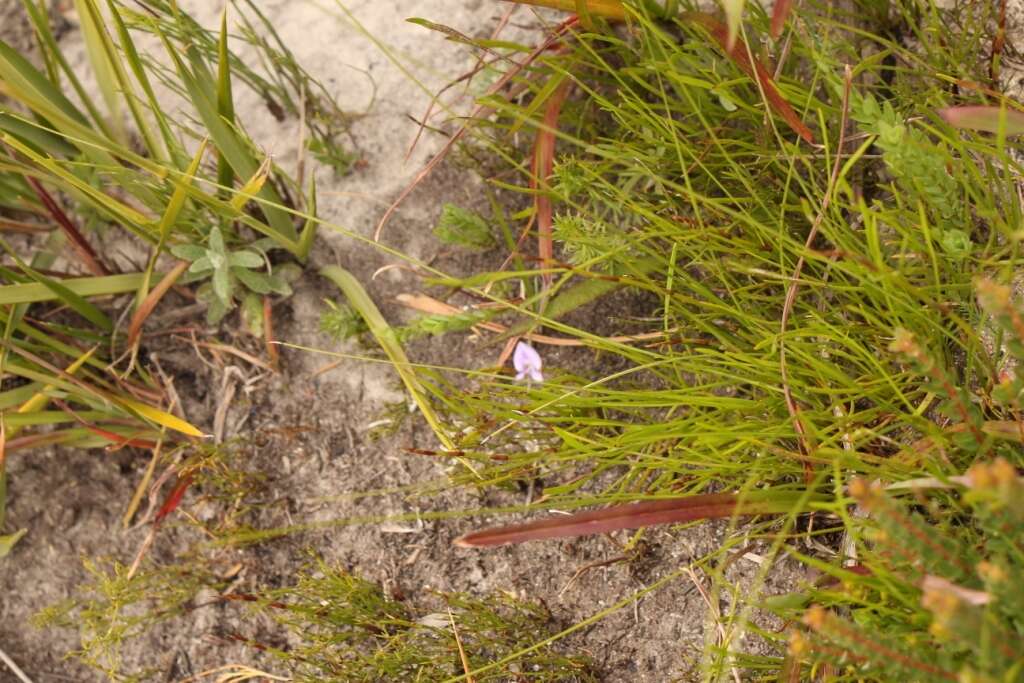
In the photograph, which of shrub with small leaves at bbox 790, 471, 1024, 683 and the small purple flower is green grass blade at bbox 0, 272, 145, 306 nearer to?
the small purple flower

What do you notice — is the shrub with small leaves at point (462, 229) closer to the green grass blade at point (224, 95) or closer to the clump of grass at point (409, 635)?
the green grass blade at point (224, 95)

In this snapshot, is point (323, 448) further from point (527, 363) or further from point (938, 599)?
point (938, 599)

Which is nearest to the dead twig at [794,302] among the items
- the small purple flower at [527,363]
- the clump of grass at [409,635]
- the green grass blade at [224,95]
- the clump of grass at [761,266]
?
A: the clump of grass at [761,266]

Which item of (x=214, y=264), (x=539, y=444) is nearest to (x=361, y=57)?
(x=214, y=264)

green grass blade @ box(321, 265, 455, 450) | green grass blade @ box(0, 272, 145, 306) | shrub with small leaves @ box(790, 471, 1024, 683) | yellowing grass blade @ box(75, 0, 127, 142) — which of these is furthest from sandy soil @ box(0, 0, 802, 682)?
shrub with small leaves @ box(790, 471, 1024, 683)

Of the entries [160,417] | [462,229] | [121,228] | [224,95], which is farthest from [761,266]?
[121,228]

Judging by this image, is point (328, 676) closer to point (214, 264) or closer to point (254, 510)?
point (254, 510)
